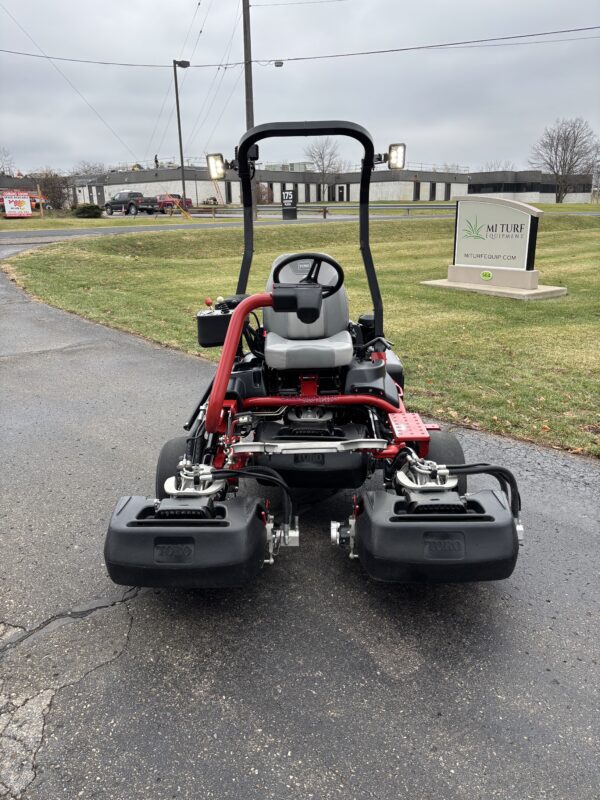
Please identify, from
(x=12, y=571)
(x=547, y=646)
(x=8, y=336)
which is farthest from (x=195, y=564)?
(x=8, y=336)

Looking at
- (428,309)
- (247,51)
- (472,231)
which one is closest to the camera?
(428,309)

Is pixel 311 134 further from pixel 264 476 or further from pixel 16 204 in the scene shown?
pixel 16 204

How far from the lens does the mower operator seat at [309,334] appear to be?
3129 millimetres

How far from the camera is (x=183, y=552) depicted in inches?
92.7

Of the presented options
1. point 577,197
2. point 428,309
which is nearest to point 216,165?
point 428,309

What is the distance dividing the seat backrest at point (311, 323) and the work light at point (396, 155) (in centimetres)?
77

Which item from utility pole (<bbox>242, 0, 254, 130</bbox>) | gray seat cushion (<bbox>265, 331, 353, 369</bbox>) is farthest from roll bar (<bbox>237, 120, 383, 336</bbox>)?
utility pole (<bbox>242, 0, 254, 130</bbox>)

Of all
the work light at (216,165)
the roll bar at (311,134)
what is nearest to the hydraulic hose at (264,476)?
the roll bar at (311,134)

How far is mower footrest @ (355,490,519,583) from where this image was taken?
2.36 meters

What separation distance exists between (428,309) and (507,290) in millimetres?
2291

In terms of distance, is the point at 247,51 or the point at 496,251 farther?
the point at 247,51

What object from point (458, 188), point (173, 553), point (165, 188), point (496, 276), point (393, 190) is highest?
point (458, 188)

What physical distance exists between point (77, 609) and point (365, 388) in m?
1.76

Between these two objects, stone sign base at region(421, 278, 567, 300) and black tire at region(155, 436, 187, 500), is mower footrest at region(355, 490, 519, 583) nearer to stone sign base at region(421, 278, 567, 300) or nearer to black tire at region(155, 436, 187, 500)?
black tire at region(155, 436, 187, 500)
